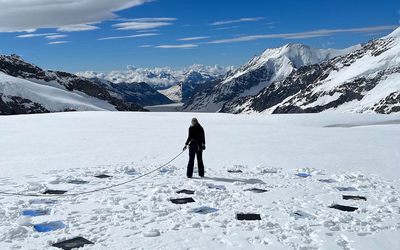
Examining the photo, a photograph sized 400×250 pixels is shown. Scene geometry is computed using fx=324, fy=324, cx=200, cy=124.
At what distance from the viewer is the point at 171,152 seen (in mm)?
19688

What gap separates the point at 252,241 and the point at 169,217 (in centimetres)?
249

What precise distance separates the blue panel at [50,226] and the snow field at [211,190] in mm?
234

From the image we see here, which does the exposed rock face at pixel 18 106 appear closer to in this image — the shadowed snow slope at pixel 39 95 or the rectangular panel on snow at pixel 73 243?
the shadowed snow slope at pixel 39 95

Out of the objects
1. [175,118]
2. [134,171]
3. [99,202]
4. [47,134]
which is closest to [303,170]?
[134,171]

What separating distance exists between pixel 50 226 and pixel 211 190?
536 centimetres

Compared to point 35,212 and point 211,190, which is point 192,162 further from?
point 35,212

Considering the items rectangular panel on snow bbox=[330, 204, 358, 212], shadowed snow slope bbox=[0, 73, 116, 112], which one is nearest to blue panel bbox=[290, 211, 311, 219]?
rectangular panel on snow bbox=[330, 204, 358, 212]

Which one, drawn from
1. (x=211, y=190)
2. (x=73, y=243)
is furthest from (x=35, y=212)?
(x=211, y=190)

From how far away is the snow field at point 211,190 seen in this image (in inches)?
292

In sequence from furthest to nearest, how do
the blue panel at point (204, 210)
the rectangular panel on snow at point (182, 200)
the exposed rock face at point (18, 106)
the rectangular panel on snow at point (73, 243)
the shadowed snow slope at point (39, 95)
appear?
1. the shadowed snow slope at point (39, 95)
2. the exposed rock face at point (18, 106)
3. the rectangular panel on snow at point (182, 200)
4. the blue panel at point (204, 210)
5. the rectangular panel on snow at point (73, 243)

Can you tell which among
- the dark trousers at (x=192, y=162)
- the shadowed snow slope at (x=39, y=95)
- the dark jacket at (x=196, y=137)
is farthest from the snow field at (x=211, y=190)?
the shadowed snow slope at (x=39, y=95)

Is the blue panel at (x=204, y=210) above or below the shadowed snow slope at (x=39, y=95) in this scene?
below

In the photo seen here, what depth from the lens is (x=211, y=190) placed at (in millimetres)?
11453

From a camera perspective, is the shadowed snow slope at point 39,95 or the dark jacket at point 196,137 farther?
the shadowed snow slope at point 39,95
